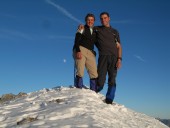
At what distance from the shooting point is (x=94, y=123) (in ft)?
24.9

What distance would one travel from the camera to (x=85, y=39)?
13.1 metres

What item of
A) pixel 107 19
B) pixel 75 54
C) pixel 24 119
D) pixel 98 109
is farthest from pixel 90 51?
pixel 24 119

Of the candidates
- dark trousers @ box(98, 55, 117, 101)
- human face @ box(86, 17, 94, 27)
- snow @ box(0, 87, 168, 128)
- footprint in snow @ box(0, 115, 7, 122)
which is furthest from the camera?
human face @ box(86, 17, 94, 27)

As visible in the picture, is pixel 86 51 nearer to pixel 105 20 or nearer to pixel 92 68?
pixel 92 68

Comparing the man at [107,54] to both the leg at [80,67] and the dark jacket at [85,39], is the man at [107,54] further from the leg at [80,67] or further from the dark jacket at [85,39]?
the leg at [80,67]

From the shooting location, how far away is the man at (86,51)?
12945 millimetres

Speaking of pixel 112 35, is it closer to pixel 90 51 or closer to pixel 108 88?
pixel 90 51

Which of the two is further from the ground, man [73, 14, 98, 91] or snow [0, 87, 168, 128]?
man [73, 14, 98, 91]

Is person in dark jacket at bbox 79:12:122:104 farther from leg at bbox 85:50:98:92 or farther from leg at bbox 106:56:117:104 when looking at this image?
leg at bbox 85:50:98:92

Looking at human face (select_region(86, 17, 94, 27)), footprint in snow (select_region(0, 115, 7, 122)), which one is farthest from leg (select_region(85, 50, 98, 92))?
footprint in snow (select_region(0, 115, 7, 122))

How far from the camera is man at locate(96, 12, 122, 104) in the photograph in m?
12.5

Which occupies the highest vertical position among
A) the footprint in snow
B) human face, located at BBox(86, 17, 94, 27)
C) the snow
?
human face, located at BBox(86, 17, 94, 27)

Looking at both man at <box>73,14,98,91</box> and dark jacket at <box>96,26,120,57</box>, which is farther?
man at <box>73,14,98,91</box>

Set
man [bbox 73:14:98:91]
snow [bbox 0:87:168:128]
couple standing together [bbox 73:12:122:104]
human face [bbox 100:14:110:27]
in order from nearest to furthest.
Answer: snow [bbox 0:87:168:128]
couple standing together [bbox 73:12:122:104]
human face [bbox 100:14:110:27]
man [bbox 73:14:98:91]
